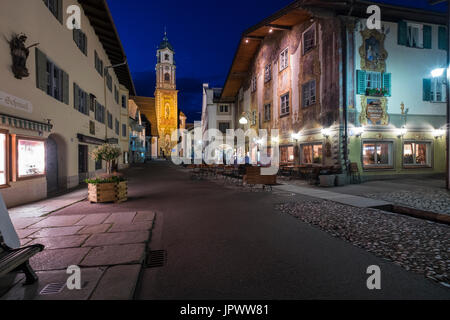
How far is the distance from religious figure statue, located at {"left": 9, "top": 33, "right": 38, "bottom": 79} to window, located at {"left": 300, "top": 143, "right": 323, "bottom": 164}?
48.7ft

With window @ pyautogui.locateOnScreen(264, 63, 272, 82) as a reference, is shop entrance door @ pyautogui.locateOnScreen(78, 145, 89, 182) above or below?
below

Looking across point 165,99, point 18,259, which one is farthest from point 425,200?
point 165,99

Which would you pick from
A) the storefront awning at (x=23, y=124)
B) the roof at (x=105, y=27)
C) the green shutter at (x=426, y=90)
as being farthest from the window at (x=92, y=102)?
the green shutter at (x=426, y=90)

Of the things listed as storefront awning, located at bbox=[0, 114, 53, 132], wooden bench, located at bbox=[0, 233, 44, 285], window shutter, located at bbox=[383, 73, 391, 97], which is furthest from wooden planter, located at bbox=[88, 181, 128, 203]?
window shutter, located at bbox=[383, 73, 391, 97]

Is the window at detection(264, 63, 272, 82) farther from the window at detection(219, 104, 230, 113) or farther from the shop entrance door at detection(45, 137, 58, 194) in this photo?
the shop entrance door at detection(45, 137, 58, 194)

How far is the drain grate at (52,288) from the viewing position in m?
2.69

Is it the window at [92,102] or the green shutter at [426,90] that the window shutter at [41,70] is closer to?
the window at [92,102]

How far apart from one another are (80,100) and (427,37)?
22.5 metres

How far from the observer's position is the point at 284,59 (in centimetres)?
1878

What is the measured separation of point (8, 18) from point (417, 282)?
11722mm

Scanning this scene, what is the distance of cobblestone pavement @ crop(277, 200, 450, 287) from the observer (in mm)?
3411

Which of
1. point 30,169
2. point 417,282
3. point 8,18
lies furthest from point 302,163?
point 8,18

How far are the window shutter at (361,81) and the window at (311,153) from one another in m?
3.85

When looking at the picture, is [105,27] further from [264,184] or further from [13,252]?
[13,252]
